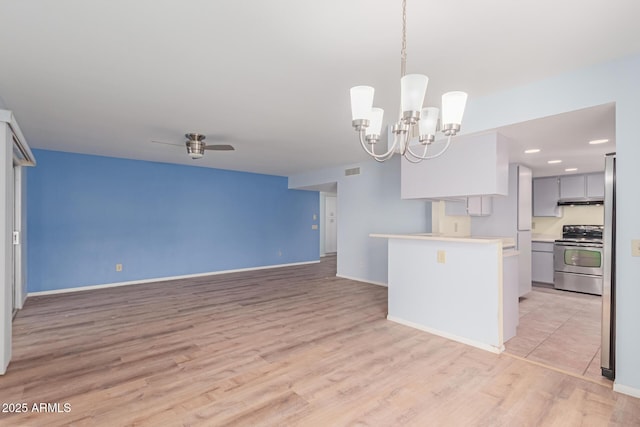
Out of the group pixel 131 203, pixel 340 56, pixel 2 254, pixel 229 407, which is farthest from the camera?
pixel 131 203

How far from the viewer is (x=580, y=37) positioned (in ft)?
6.36

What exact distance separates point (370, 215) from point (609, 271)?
3845mm

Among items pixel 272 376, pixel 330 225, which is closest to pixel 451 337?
pixel 272 376

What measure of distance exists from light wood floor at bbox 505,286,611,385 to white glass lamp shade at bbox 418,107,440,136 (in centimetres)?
226

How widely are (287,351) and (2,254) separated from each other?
7.88ft

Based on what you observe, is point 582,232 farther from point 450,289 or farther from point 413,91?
point 413,91

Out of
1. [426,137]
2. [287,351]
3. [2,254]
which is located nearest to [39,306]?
[2,254]

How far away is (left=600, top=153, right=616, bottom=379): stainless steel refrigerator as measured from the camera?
2338mm

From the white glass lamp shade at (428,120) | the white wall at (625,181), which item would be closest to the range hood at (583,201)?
the white wall at (625,181)

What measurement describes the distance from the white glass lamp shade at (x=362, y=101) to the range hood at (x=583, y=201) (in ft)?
19.7

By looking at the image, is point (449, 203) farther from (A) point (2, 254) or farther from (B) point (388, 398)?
(A) point (2, 254)

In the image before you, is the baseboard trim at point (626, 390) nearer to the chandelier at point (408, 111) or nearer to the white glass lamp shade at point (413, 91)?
the chandelier at point (408, 111)

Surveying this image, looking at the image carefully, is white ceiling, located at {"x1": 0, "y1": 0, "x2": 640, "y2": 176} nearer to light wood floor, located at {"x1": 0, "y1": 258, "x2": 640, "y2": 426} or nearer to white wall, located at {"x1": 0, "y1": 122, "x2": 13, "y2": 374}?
white wall, located at {"x1": 0, "y1": 122, "x2": 13, "y2": 374}

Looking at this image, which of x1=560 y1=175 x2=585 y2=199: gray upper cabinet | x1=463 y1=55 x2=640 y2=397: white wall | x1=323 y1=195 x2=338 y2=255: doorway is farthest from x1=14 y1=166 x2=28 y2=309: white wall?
x1=560 y1=175 x2=585 y2=199: gray upper cabinet
